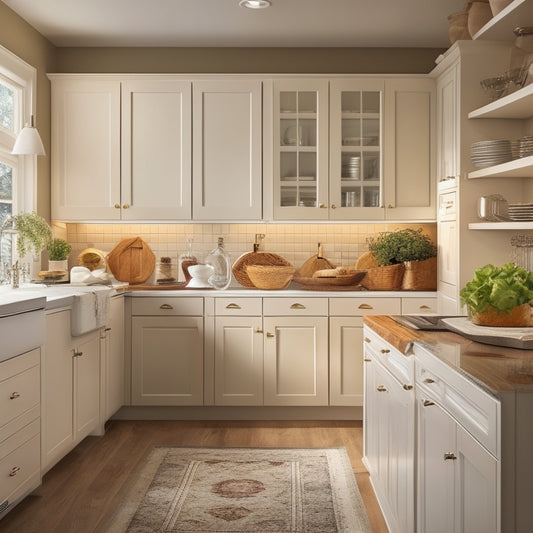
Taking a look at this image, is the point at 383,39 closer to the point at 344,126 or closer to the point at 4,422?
the point at 344,126

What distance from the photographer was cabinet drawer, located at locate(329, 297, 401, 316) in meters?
4.53

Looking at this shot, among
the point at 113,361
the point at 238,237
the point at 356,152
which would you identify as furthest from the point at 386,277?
the point at 113,361

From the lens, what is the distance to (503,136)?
4.14 metres

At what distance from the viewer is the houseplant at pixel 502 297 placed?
229cm

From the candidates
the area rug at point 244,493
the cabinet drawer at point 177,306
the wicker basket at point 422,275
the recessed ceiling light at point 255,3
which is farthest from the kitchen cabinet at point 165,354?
the recessed ceiling light at point 255,3

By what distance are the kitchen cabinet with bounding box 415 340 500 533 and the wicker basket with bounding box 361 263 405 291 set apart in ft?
7.81

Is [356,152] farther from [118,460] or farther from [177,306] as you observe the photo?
[118,460]

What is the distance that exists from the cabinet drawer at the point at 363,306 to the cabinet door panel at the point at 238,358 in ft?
1.70

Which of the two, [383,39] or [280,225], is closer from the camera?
[383,39]

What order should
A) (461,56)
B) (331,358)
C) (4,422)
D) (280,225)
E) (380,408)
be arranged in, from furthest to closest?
(280,225)
(331,358)
(461,56)
(380,408)
(4,422)

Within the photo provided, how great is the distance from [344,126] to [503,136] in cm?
109

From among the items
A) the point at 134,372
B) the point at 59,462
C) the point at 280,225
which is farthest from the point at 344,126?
the point at 59,462

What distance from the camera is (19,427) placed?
2.92 metres

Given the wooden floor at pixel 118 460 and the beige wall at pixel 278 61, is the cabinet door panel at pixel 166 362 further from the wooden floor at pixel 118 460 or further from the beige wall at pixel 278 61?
the beige wall at pixel 278 61
